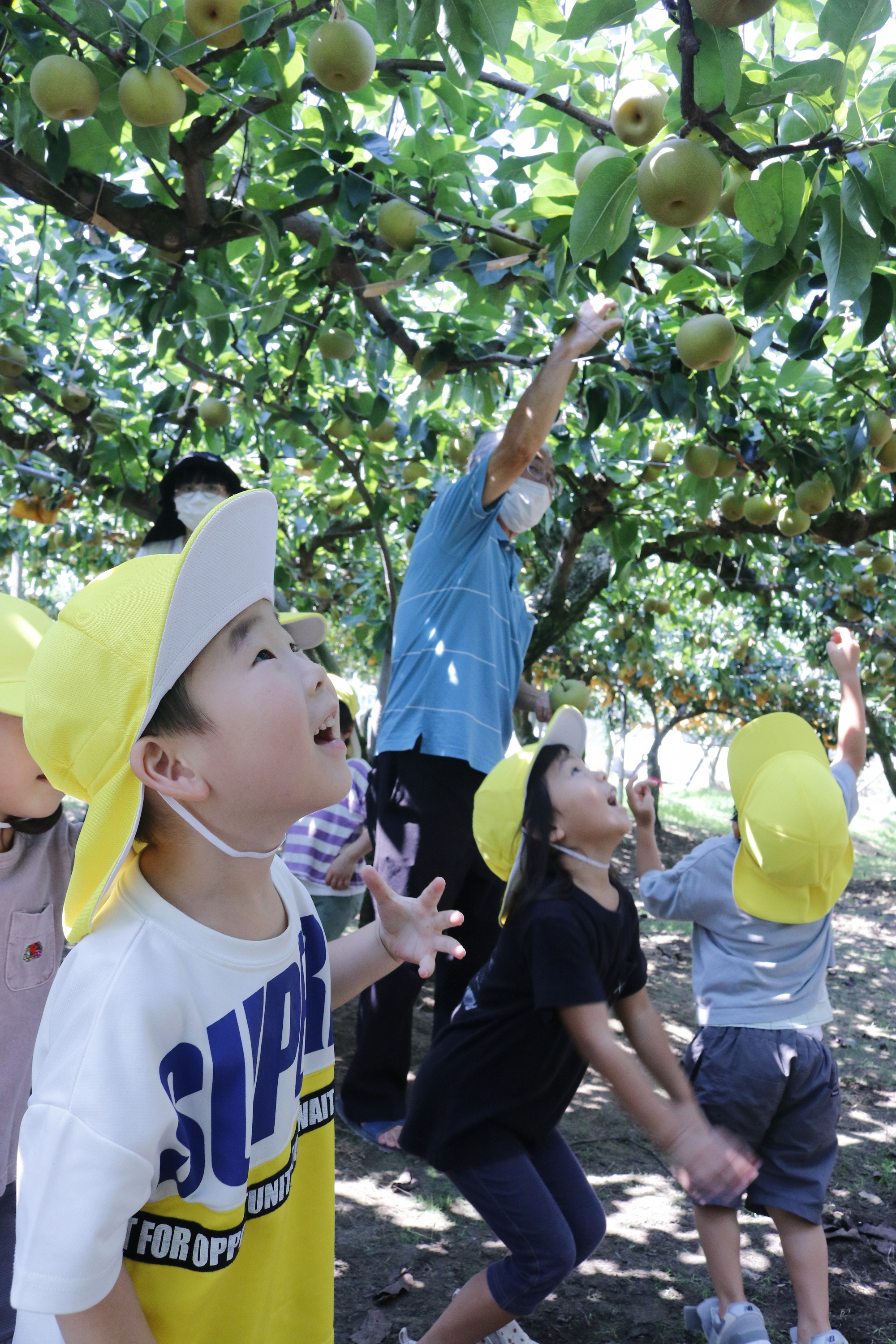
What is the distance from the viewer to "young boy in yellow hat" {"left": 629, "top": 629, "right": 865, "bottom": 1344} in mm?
2238

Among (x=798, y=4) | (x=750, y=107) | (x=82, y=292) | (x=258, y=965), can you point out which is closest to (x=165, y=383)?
(x=82, y=292)

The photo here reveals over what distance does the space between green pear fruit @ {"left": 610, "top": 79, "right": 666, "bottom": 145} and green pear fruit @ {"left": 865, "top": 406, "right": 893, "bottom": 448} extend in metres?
1.46

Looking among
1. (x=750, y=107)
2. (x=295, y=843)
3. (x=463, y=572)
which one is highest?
(x=750, y=107)

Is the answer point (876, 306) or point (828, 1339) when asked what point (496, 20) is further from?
point (828, 1339)

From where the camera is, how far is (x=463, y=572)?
2891 mm

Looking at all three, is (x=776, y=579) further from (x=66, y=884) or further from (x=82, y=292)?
(x=66, y=884)

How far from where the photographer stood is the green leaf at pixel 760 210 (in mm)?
1585

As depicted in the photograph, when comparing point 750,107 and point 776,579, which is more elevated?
point 776,579

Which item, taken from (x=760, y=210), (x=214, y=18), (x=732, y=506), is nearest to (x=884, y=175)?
(x=760, y=210)

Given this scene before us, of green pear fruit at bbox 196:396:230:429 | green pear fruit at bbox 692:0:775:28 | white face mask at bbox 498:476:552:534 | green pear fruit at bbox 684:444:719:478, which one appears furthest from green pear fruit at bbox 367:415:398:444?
green pear fruit at bbox 692:0:775:28

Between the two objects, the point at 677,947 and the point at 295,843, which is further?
the point at 677,947

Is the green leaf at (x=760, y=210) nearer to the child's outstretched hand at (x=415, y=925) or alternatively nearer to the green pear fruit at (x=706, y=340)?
the green pear fruit at (x=706, y=340)

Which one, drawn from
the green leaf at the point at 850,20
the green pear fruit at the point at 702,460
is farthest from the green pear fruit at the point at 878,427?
the green leaf at the point at 850,20

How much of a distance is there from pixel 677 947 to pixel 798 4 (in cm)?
637
